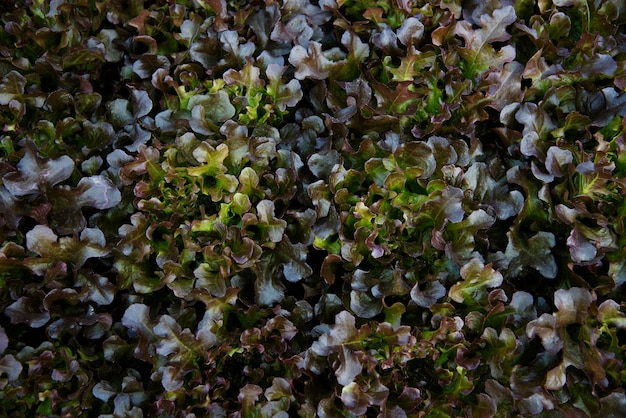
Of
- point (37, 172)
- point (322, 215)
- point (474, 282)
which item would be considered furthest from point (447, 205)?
point (37, 172)

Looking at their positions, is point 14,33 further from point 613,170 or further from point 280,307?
point 613,170

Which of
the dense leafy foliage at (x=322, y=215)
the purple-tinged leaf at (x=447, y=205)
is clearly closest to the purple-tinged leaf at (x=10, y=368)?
the dense leafy foliage at (x=322, y=215)

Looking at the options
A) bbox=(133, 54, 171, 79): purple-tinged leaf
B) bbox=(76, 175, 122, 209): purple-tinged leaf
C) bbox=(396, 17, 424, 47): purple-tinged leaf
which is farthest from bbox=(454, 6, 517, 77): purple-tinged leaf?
bbox=(76, 175, 122, 209): purple-tinged leaf

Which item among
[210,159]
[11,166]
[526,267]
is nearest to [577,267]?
[526,267]

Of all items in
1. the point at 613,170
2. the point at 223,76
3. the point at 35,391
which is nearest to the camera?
the point at 35,391

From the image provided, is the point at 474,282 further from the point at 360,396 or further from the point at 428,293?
the point at 360,396

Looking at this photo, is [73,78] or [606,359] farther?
[73,78]

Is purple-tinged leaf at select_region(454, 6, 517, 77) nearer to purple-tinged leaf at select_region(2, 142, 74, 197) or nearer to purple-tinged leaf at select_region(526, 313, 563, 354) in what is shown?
purple-tinged leaf at select_region(526, 313, 563, 354)

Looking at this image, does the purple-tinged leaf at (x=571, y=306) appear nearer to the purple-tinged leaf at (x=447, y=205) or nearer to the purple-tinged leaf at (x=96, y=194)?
the purple-tinged leaf at (x=447, y=205)
